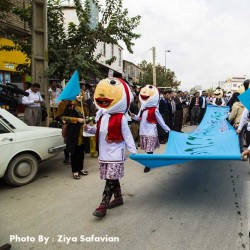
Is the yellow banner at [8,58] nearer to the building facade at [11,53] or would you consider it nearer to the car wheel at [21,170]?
the building facade at [11,53]

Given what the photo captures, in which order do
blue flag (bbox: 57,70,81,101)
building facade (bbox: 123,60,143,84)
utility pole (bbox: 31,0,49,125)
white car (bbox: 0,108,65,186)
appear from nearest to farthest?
blue flag (bbox: 57,70,81,101) → white car (bbox: 0,108,65,186) → utility pole (bbox: 31,0,49,125) → building facade (bbox: 123,60,143,84)

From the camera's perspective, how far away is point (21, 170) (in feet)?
16.9

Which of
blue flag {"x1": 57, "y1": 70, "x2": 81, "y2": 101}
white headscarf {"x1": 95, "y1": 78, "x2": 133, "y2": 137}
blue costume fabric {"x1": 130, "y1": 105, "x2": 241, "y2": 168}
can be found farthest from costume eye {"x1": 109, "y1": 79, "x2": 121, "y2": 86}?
blue costume fabric {"x1": 130, "y1": 105, "x2": 241, "y2": 168}

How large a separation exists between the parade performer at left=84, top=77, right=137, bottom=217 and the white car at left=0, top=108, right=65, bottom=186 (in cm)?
180

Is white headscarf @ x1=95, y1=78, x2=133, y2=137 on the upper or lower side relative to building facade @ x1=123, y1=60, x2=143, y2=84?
lower

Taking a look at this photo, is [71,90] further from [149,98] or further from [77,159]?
[149,98]

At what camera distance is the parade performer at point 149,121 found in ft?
20.2

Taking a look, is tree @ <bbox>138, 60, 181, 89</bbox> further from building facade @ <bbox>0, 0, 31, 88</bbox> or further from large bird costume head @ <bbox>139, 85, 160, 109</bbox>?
large bird costume head @ <bbox>139, 85, 160, 109</bbox>

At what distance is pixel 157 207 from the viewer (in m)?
4.17

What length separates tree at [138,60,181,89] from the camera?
148 feet

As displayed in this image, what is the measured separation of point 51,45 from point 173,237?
6.54m

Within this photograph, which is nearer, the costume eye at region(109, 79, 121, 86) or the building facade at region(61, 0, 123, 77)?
the costume eye at region(109, 79, 121, 86)

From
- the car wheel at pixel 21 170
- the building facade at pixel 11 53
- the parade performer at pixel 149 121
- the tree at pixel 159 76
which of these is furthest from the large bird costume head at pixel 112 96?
the tree at pixel 159 76

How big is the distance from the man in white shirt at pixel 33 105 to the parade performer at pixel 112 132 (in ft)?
14.0
